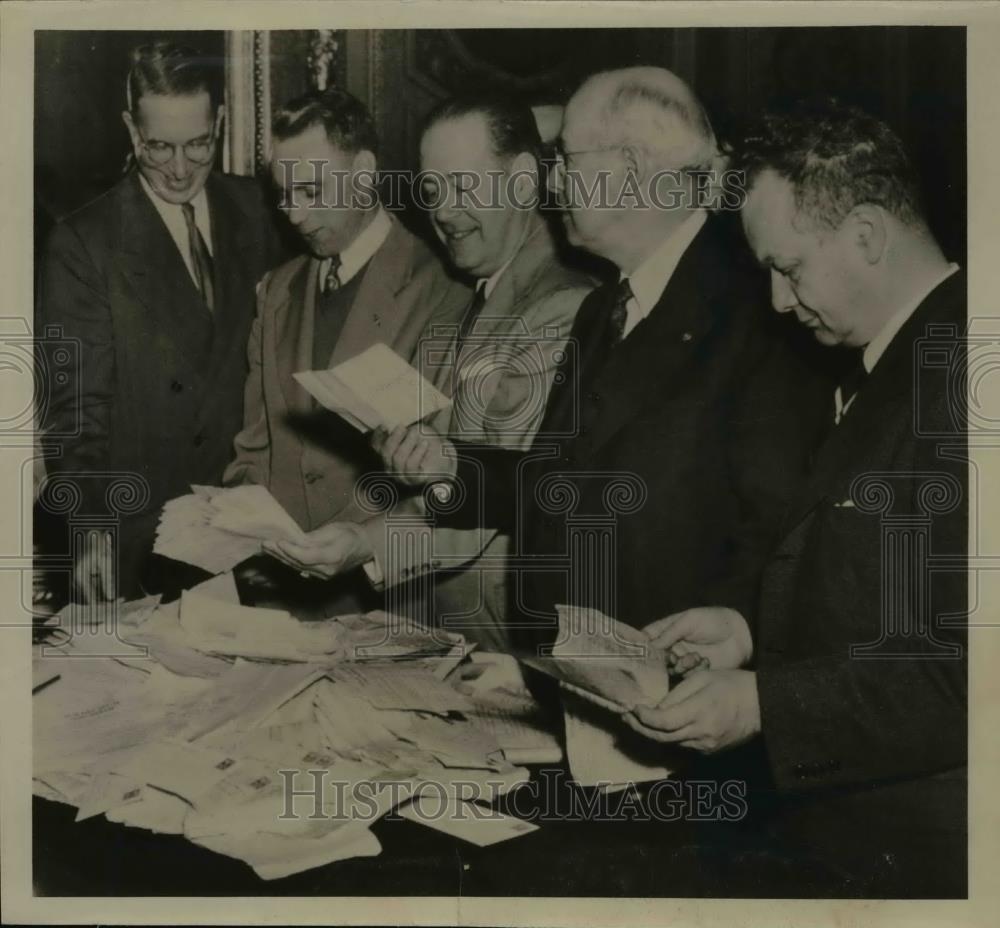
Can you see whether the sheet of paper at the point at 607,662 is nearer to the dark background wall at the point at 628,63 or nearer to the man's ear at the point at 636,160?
the man's ear at the point at 636,160

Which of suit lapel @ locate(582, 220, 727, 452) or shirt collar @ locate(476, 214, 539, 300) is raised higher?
shirt collar @ locate(476, 214, 539, 300)

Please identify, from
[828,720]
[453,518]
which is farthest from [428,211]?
[828,720]

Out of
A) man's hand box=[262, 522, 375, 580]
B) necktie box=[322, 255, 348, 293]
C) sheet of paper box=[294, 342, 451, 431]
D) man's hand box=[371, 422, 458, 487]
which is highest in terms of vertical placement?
A: necktie box=[322, 255, 348, 293]

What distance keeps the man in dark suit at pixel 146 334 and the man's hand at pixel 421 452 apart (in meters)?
0.41

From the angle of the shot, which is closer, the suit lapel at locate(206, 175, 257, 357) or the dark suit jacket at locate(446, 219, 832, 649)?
the dark suit jacket at locate(446, 219, 832, 649)

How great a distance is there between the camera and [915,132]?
3.09 m

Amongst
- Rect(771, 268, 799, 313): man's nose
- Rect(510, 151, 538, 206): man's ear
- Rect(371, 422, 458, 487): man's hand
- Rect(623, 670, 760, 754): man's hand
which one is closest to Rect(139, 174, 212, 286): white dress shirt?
Rect(371, 422, 458, 487): man's hand

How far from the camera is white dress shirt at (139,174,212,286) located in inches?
125

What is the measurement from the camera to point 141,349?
318 centimetres

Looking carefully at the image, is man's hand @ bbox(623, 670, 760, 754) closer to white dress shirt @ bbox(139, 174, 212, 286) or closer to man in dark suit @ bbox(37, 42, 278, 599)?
man in dark suit @ bbox(37, 42, 278, 599)

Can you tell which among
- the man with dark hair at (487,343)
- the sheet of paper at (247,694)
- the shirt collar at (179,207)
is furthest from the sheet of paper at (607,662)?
the shirt collar at (179,207)

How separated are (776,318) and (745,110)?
1.69 feet

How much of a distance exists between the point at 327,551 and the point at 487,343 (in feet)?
2.15

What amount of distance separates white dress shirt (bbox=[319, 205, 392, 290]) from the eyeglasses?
40 cm
